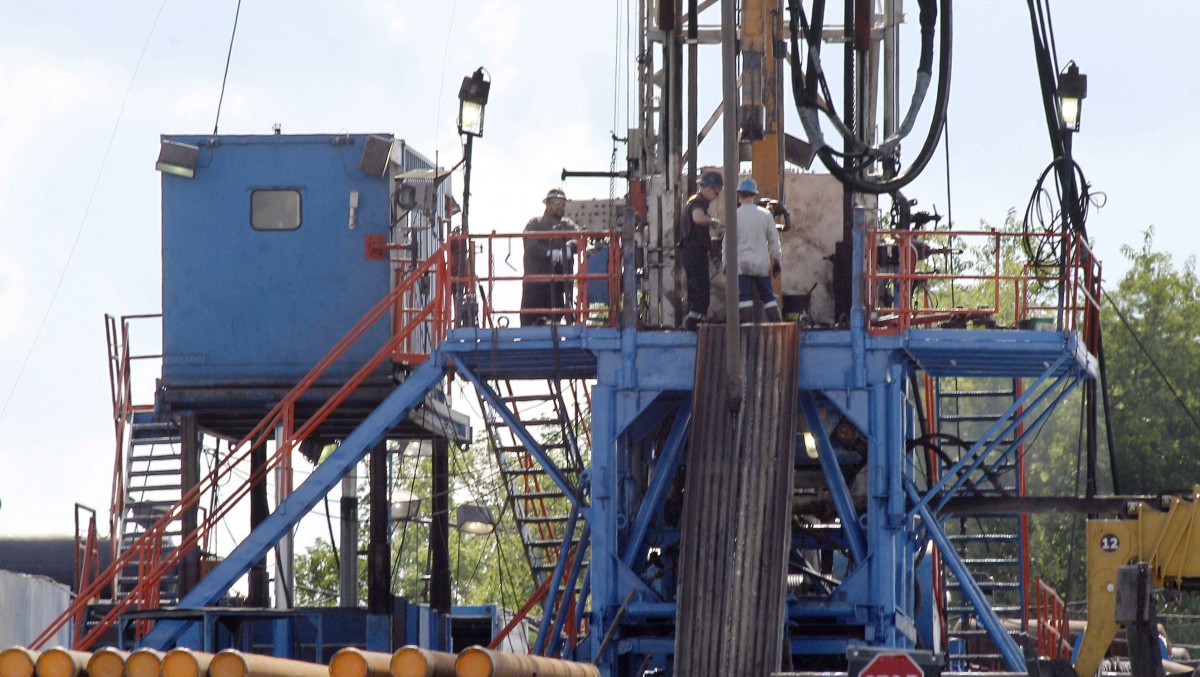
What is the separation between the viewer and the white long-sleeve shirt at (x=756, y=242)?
Answer: 2058cm

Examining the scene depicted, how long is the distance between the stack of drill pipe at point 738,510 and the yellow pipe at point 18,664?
23.8ft

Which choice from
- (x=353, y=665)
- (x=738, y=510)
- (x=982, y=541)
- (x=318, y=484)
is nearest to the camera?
(x=353, y=665)

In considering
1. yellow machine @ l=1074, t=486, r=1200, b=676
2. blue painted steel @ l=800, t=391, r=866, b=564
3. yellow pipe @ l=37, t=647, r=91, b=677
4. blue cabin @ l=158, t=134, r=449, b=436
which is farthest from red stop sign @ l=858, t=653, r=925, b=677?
blue cabin @ l=158, t=134, r=449, b=436

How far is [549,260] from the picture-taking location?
22547 millimetres

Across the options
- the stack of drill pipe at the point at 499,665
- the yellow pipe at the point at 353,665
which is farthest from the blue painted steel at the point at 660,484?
the yellow pipe at the point at 353,665

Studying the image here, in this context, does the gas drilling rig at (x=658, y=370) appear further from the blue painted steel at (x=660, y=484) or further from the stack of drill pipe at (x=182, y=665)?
the stack of drill pipe at (x=182, y=665)

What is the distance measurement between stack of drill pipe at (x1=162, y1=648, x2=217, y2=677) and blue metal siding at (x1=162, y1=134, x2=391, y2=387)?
11666mm

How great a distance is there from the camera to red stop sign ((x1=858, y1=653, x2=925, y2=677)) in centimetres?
1329

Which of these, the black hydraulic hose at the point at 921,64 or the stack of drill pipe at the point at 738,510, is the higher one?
the black hydraulic hose at the point at 921,64

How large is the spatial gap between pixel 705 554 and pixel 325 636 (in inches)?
269

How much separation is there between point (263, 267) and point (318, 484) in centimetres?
383

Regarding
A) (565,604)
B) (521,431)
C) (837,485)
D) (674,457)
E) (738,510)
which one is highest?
(521,431)

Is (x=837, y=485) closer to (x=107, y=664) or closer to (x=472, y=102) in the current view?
(x=472, y=102)

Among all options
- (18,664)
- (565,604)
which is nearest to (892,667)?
(18,664)
